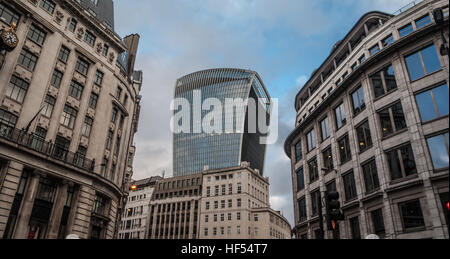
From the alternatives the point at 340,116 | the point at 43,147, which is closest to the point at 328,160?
the point at 340,116

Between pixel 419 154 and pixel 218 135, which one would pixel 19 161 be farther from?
pixel 218 135

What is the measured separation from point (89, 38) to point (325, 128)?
30.6 metres

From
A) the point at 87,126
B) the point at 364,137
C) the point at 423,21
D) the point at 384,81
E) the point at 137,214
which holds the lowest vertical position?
the point at 364,137

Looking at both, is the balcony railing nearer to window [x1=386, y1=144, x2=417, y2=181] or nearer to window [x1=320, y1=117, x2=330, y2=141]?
window [x1=320, y1=117, x2=330, y2=141]

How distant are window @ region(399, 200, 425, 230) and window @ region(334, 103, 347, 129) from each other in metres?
12.1

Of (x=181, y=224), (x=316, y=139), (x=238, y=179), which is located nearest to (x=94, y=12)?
(x=316, y=139)

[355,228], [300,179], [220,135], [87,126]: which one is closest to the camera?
[355,228]

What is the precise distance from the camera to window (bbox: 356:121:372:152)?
Answer: 2973 centimetres

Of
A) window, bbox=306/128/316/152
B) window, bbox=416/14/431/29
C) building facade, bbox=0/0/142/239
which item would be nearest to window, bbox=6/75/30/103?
building facade, bbox=0/0/142/239

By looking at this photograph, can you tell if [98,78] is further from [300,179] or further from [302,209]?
[302,209]

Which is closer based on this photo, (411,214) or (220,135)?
(411,214)

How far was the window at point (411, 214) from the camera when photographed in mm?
22500

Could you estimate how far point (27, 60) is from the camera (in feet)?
99.1
